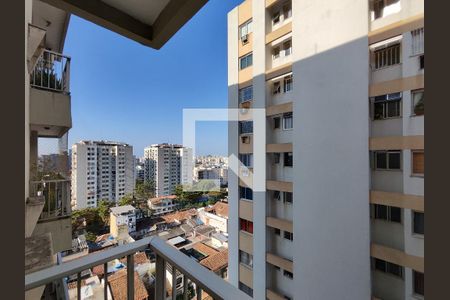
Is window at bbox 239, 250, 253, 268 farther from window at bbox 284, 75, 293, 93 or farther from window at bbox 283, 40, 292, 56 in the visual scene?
window at bbox 283, 40, 292, 56

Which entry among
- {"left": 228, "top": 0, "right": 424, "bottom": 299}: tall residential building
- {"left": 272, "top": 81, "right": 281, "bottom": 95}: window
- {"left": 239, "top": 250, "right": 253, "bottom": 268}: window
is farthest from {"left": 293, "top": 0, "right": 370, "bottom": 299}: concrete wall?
{"left": 239, "top": 250, "right": 253, "bottom": 268}: window

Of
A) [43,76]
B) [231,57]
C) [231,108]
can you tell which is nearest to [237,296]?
[43,76]

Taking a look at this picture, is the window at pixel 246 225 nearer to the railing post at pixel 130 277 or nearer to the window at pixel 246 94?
the window at pixel 246 94

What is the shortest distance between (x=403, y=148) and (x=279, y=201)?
2.37 metres

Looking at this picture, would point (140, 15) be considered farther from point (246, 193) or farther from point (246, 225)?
point (246, 225)

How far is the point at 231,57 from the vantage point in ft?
18.0

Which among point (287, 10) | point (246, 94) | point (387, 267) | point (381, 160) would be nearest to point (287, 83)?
point (246, 94)

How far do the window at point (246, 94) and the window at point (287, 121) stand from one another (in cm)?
107

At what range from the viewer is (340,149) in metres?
Answer: 3.19

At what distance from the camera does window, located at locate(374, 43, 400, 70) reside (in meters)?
2.91

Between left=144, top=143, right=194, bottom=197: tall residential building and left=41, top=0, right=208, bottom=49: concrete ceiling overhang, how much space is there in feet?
13.0

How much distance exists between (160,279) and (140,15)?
1.18 metres

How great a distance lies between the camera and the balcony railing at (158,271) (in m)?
0.55

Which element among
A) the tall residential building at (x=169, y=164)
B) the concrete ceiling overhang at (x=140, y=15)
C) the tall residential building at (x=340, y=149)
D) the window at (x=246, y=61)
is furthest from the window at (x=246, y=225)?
the concrete ceiling overhang at (x=140, y=15)
